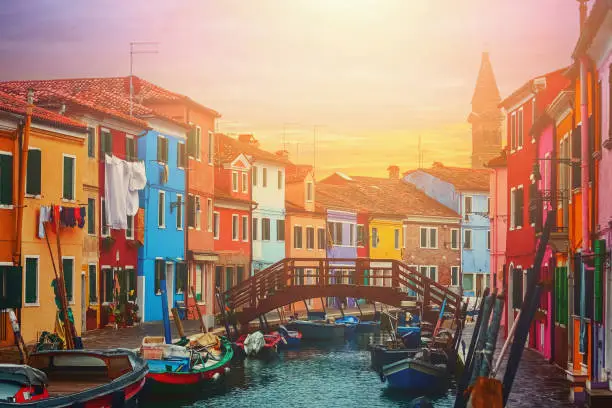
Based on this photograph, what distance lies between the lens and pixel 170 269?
1897 inches

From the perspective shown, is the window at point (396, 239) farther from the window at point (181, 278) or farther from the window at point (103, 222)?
the window at point (103, 222)

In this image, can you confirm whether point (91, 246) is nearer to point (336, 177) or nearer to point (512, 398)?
point (512, 398)

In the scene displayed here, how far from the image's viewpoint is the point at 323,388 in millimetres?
28875

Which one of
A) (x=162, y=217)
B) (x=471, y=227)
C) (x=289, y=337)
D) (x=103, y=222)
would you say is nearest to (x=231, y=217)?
(x=162, y=217)

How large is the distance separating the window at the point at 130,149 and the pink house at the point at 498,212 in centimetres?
1326

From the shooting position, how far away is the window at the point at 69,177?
3528cm

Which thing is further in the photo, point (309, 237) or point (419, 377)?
point (309, 237)

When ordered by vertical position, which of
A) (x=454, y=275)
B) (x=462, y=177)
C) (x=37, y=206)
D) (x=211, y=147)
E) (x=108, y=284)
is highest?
(x=462, y=177)

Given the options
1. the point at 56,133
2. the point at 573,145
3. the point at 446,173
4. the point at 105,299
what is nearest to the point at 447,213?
the point at 446,173

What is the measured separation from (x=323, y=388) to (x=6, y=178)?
10.2 meters

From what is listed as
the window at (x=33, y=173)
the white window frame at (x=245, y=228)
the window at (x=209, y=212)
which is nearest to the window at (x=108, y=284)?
the window at (x=33, y=173)

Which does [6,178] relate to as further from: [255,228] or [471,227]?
[471,227]

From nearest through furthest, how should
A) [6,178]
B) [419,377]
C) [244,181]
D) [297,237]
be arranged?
[419,377]
[6,178]
[244,181]
[297,237]

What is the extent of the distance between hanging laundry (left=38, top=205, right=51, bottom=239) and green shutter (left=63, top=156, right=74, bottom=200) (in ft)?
6.57
